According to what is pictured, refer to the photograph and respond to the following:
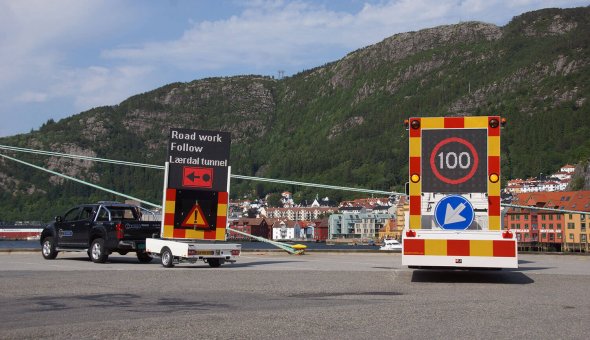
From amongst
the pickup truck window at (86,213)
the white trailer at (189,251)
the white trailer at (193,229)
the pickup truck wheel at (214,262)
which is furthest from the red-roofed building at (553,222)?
the white trailer at (189,251)

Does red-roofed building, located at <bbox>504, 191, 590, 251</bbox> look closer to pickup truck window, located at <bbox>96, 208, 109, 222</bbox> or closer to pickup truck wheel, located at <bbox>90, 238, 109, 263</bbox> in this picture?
pickup truck window, located at <bbox>96, 208, 109, 222</bbox>

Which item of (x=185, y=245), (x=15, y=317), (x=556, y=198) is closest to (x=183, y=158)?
(x=185, y=245)

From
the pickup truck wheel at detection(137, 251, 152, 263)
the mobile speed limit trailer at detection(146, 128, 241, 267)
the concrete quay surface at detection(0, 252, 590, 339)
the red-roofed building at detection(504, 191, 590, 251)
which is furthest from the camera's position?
the red-roofed building at detection(504, 191, 590, 251)

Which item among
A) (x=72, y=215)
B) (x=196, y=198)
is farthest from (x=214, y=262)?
(x=72, y=215)

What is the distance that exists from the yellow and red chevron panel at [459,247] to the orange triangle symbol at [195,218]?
22.4 feet

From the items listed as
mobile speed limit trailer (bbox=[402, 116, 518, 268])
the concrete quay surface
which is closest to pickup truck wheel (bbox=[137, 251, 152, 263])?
the concrete quay surface

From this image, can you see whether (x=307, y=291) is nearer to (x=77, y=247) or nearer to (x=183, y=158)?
(x=183, y=158)

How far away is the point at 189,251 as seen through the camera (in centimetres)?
1838

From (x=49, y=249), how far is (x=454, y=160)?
1216 cm

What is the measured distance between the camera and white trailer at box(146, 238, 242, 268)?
18484 millimetres

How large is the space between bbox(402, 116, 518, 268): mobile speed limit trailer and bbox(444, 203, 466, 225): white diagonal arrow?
0.02 m

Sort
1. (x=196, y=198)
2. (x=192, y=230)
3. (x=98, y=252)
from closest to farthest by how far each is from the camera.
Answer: (x=192, y=230) → (x=196, y=198) → (x=98, y=252)

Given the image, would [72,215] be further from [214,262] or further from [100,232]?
[214,262]

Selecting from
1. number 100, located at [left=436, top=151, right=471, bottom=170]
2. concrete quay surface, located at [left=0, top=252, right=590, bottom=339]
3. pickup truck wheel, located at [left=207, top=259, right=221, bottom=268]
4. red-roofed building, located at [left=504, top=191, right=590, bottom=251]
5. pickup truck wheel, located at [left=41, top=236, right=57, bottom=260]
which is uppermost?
red-roofed building, located at [left=504, top=191, right=590, bottom=251]
